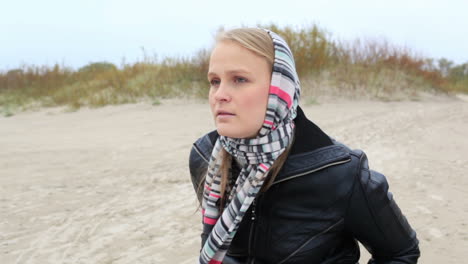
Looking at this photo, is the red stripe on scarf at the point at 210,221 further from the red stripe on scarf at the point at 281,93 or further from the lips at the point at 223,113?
the red stripe on scarf at the point at 281,93

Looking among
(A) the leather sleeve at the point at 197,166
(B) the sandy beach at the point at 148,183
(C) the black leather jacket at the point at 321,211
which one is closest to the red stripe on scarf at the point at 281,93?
(C) the black leather jacket at the point at 321,211

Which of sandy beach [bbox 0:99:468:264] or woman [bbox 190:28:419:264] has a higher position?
woman [bbox 190:28:419:264]

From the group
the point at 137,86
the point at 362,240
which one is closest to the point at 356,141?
the point at 362,240

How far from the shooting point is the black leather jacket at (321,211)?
1504 mm

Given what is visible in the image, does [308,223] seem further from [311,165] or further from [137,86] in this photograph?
[137,86]

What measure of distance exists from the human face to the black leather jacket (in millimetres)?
196

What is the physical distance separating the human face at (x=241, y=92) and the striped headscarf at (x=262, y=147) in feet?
0.09

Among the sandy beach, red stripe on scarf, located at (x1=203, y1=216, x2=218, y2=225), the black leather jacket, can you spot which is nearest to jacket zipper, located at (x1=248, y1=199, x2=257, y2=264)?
the black leather jacket

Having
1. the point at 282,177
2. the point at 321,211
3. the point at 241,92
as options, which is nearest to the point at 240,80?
the point at 241,92

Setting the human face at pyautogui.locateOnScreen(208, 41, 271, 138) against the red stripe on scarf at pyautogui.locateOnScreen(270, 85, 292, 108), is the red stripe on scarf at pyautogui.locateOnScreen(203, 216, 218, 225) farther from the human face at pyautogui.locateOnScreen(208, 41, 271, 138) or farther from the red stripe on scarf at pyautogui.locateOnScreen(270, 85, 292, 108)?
the red stripe on scarf at pyautogui.locateOnScreen(270, 85, 292, 108)

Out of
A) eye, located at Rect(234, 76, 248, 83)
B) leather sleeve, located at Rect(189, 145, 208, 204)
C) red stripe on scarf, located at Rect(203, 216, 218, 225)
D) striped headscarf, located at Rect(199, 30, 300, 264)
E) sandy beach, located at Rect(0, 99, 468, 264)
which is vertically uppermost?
eye, located at Rect(234, 76, 248, 83)

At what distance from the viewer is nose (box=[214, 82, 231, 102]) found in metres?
1.49

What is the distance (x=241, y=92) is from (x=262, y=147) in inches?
8.0

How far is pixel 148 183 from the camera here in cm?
477
